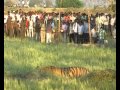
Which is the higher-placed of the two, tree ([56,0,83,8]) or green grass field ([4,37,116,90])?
tree ([56,0,83,8])

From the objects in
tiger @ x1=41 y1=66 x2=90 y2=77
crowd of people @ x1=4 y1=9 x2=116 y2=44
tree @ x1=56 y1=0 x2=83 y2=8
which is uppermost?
tree @ x1=56 y1=0 x2=83 y2=8

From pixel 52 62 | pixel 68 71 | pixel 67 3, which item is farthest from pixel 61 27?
pixel 67 3

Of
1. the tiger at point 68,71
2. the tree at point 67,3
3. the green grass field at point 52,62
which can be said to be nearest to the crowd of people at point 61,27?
the green grass field at point 52,62

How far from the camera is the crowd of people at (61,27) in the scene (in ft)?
51.6

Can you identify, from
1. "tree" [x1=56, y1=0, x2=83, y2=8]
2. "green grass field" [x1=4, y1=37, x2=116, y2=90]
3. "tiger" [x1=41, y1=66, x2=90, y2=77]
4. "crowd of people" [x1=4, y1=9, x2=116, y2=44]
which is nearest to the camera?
"green grass field" [x1=4, y1=37, x2=116, y2=90]

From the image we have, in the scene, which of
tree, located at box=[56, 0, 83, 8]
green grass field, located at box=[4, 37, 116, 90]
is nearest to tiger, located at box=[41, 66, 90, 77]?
green grass field, located at box=[4, 37, 116, 90]

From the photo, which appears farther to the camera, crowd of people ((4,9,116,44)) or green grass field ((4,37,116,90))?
crowd of people ((4,9,116,44))

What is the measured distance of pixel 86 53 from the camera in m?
13.0

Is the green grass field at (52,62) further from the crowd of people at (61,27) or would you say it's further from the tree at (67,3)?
the tree at (67,3)

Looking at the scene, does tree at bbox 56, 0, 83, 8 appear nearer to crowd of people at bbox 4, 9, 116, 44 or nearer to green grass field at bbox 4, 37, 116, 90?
crowd of people at bbox 4, 9, 116, 44

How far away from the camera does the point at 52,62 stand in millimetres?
11562

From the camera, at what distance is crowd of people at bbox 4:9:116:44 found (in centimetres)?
1573

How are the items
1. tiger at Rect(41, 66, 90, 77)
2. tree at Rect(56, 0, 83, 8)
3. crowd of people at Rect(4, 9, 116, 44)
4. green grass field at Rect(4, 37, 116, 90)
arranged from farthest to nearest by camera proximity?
1. tree at Rect(56, 0, 83, 8)
2. crowd of people at Rect(4, 9, 116, 44)
3. tiger at Rect(41, 66, 90, 77)
4. green grass field at Rect(4, 37, 116, 90)

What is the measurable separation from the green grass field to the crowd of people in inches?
26.0
